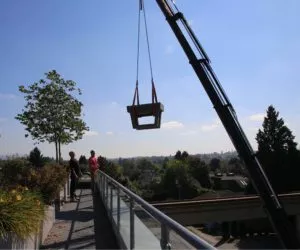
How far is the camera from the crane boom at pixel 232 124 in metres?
18.4

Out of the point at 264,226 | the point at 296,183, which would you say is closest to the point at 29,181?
the point at 264,226

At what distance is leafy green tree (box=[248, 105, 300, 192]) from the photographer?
69625mm

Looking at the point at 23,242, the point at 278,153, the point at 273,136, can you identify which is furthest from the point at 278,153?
the point at 23,242

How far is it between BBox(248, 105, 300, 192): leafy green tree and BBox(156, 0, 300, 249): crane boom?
2094 inches

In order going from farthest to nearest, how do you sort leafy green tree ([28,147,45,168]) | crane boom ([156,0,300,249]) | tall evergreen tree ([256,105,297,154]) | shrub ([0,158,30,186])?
1. tall evergreen tree ([256,105,297,154])
2. leafy green tree ([28,147,45,168])
3. crane boom ([156,0,300,249])
4. shrub ([0,158,30,186])

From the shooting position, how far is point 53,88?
2961 centimetres

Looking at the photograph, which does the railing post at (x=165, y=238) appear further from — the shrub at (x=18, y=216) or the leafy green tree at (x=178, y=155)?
the leafy green tree at (x=178, y=155)

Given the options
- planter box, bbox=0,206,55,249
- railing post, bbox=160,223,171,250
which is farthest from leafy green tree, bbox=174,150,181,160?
railing post, bbox=160,223,171,250

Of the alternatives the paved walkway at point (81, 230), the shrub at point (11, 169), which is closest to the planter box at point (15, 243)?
the paved walkway at point (81, 230)

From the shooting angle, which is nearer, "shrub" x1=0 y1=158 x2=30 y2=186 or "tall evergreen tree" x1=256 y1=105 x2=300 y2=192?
"shrub" x1=0 y1=158 x2=30 y2=186

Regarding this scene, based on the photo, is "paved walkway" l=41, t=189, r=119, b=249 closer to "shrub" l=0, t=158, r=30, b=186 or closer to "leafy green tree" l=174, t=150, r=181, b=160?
"shrub" l=0, t=158, r=30, b=186

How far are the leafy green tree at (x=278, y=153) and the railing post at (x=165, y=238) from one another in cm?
6810

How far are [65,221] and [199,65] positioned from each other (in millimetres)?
9602

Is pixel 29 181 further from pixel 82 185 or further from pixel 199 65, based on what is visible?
pixel 82 185
